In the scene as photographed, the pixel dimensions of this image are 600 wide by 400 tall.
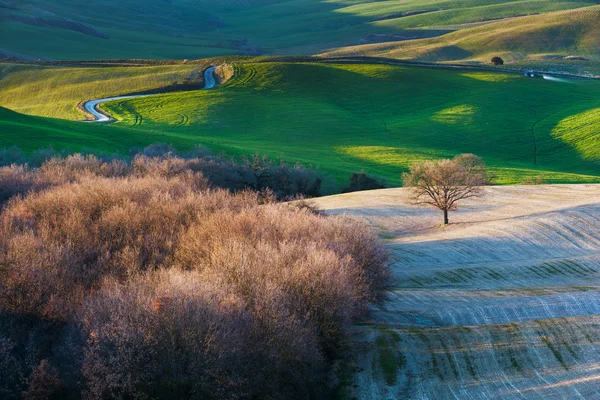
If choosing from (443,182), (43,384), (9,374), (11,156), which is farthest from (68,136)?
(43,384)

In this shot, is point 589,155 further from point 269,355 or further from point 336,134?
point 269,355

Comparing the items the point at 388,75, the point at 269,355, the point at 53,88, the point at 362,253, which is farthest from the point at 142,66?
the point at 269,355

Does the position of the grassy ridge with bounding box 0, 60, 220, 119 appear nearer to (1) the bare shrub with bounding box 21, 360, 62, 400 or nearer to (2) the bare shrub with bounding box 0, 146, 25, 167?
(2) the bare shrub with bounding box 0, 146, 25, 167

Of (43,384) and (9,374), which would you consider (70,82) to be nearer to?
(9,374)

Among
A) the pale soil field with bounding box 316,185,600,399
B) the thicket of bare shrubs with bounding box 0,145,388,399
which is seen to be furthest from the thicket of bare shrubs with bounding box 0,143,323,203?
the thicket of bare shrubs with bounding box 0,145,388,399

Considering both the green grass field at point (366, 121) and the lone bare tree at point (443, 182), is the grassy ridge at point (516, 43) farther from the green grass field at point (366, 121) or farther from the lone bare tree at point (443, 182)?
the lone bare tree at point (443, 182)

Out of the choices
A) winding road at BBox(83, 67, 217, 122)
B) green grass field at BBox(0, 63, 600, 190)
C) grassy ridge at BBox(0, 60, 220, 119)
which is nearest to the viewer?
green grass field at BBox(0, 63, 600, 190)
